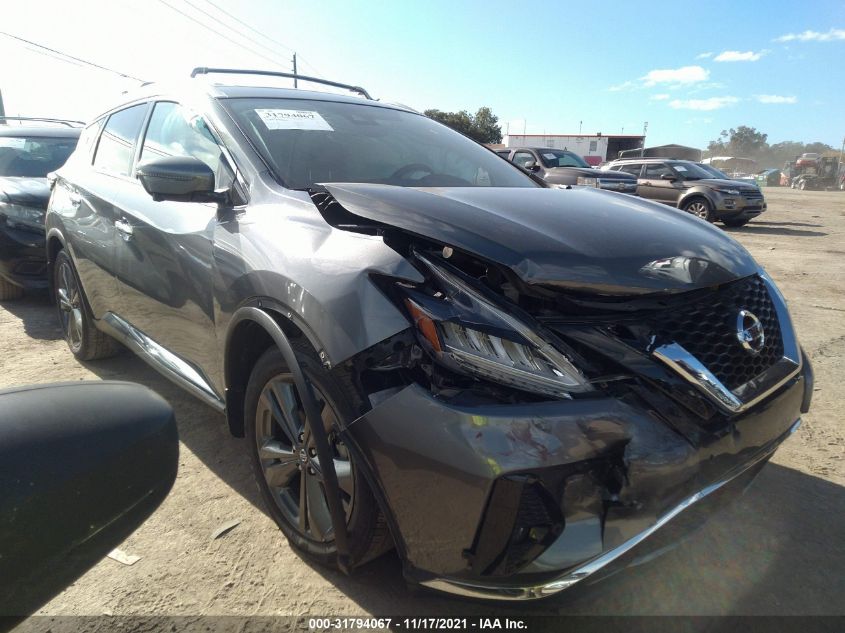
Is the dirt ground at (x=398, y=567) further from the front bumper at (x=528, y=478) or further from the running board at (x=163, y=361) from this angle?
the running board at (x=163, y=361)

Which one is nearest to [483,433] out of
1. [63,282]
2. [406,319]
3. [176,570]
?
[406,319]

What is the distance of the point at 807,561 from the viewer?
206 centimetres

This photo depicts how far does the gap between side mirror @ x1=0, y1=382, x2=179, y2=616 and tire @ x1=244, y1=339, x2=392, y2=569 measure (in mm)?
726

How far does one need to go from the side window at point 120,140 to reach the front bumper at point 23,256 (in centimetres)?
200

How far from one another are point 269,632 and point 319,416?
28.5 inches

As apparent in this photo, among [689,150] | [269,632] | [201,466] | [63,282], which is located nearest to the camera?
[269,632]

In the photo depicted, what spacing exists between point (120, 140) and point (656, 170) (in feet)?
45.7

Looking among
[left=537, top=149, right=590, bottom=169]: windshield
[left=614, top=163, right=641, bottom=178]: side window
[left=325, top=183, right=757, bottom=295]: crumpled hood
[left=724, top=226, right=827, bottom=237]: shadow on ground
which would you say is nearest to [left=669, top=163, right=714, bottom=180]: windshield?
[left=614, top=163, right=641, bottom=178]: side window

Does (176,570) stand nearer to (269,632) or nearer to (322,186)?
(269,632)

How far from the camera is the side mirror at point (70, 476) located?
74 cm

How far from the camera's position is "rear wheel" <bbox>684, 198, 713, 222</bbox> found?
13.1 meters

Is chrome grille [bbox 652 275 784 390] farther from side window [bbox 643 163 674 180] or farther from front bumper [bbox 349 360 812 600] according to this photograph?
side window [bbox 643 163 674 180]

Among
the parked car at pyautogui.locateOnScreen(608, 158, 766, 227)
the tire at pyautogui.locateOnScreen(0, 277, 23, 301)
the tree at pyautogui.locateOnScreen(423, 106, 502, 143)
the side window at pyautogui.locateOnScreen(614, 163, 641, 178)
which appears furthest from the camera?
the tree at pyautogui.locateOnScreen(423, 106, 502, 143)

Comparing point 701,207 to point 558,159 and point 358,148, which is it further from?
point 358,148
